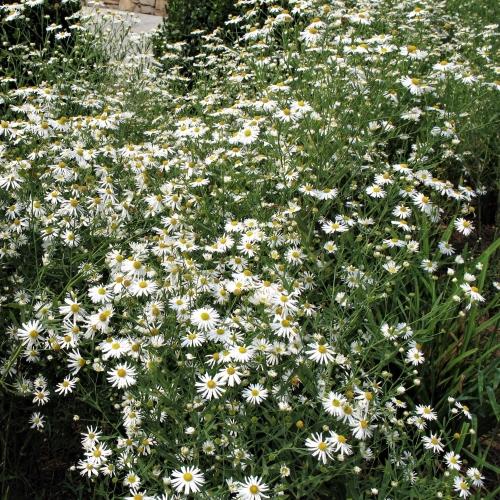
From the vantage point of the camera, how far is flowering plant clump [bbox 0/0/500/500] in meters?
2.03

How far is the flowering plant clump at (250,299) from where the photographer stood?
2.03 meters

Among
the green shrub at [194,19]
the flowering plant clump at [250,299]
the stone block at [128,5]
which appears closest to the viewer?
the flowering plant clump at [250,299]

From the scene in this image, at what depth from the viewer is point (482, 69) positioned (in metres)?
4.80

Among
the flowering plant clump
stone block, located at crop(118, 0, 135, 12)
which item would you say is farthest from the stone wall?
the flowering plant clump

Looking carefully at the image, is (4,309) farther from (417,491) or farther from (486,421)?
(486,421)

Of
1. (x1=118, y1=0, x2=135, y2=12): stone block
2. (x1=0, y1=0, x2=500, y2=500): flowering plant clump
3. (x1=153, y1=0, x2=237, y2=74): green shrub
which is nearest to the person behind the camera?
(x1=0, y1=0, x2=500, y2=500): flowering plant clump

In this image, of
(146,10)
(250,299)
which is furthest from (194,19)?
(250,299)

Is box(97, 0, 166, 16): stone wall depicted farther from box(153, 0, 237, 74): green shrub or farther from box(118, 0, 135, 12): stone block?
box(153, 0, 237, 74): green shrub

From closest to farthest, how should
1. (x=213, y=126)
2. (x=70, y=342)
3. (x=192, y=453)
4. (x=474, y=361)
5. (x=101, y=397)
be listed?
1. (x=192, y=453)
2. (x=70, y=342)
3. (x=101, y=397)
4. (x=474, y=361)
5. (x=213, y=126)

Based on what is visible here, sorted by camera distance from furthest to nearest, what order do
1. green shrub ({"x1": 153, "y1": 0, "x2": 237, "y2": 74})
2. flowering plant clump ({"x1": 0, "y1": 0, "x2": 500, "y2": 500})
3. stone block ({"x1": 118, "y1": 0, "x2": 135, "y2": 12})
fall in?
stone block ({"x1": 118, "y1": 0, "x2": 135, "y2": 12})
green shrub ({"x1": 153, "y1": 0, "x2": 237, "y2": 74})
flowering plant clump ({"x1": 0, "y1": 0, "x2": 500, "y2": 500})

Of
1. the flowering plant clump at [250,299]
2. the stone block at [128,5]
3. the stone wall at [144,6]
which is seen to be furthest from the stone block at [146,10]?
the flowering plant clump at [250,299]

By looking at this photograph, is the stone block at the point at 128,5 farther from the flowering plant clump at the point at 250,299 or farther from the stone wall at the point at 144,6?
the flowering plant clump at the point at 250,299

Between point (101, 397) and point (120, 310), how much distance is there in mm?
354

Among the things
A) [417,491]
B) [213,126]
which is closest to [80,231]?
[213,126]
